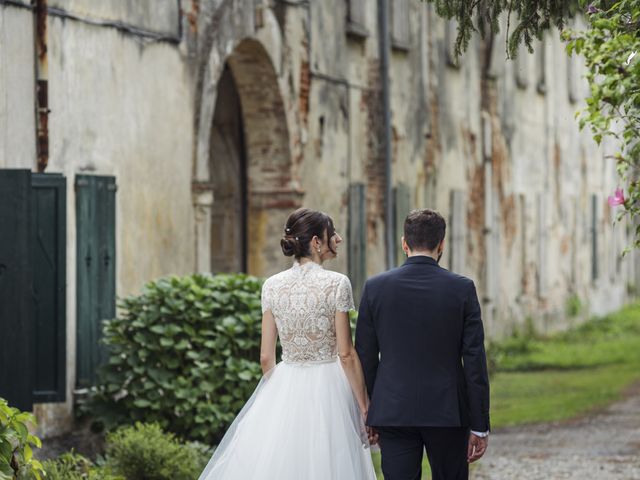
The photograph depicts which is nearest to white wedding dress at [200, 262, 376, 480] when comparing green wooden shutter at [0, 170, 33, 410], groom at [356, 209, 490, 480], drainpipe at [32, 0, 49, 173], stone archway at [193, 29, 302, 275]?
groom at [356, 209, 490, 480]

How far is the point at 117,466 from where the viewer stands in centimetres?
894

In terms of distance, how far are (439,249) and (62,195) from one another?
442cm

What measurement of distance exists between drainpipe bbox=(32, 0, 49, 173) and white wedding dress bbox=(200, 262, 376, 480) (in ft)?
13.5

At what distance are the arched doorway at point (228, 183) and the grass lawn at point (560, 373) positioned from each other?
3176 millimetres

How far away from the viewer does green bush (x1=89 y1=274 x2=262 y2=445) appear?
9836 millimetres

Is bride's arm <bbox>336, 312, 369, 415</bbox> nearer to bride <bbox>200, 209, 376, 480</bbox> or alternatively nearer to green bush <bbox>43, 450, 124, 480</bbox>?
bride <bbox>200, 209, 376, 480</bbox>

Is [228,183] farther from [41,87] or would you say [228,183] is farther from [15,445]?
[15,445]

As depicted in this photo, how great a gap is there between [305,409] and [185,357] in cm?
347

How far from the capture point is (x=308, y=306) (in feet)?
21.6

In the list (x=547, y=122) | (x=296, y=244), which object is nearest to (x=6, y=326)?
(x=296, y=244)

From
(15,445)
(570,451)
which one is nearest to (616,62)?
(15,445)

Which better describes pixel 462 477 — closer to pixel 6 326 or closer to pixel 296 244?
pixel 296 244

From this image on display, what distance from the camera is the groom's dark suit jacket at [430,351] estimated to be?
20.0 feet

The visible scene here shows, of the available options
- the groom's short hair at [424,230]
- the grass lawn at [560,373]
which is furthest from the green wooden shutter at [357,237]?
the groom's short hair at [424,230]
